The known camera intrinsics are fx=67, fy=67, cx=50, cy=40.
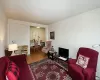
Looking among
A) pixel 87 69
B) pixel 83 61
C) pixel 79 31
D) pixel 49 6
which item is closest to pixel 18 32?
pixel 49 6

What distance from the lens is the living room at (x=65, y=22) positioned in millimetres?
2133

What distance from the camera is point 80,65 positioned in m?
2.12

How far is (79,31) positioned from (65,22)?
3.47ft

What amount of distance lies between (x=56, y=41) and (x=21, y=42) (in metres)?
2.28

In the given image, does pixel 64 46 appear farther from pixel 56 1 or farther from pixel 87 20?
pixel 56 1

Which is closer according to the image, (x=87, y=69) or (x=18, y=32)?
(x=87, y=69)

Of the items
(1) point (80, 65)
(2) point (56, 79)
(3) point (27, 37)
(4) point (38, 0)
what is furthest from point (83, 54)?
(3) point (27, 37)

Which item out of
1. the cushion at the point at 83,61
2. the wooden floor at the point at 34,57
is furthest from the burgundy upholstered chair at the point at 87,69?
the wooden floor at the point at 34,57

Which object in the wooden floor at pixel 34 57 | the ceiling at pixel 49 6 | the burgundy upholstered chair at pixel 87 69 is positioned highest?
the ceiling at pixel 49 6

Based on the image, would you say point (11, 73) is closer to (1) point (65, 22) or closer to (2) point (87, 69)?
(2) point (87, 69)

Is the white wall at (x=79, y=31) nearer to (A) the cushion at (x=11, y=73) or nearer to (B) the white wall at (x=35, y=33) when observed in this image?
(A) the cushion at (x=11, y=73)

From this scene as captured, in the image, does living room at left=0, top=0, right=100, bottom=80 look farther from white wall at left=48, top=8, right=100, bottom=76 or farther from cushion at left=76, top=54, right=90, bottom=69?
cushion at left=76, top=54, right=90, bottom=69

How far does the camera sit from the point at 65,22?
3707 mm

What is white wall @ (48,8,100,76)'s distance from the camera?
95.0 inches
